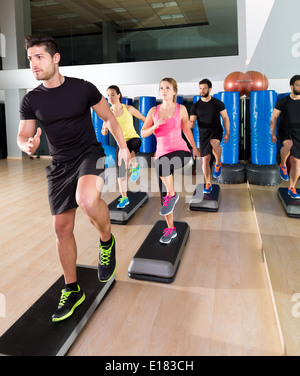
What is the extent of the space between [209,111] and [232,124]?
4.53 ft


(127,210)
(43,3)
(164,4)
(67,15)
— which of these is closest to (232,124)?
(127,210)

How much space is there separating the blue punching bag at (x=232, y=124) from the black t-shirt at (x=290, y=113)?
3.22m

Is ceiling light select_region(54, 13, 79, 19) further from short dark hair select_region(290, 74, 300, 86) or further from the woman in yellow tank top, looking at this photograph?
short dark hair select_region(290, 74, 300, 86)

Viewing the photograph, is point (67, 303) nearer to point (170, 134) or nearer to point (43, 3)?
point (170, 134)

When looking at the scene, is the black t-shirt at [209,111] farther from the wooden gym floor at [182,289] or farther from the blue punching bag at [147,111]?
the blue punching bag at [147,111]

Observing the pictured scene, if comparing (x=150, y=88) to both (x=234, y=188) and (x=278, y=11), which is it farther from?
(x=278, y=11)

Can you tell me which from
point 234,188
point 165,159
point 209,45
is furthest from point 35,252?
point 209,45

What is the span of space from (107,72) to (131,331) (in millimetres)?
7517

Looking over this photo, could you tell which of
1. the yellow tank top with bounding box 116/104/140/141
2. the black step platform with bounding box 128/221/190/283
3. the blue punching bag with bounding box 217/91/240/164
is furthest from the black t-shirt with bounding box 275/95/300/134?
the blue punching bag with bounding box 217/91/240/164

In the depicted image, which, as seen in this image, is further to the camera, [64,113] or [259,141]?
[259,141]

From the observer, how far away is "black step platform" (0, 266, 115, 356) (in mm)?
1652

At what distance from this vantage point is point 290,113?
87.4 inches

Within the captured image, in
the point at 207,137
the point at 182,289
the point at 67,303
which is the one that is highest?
the point at 207,137

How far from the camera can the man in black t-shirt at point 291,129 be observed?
204 cm
